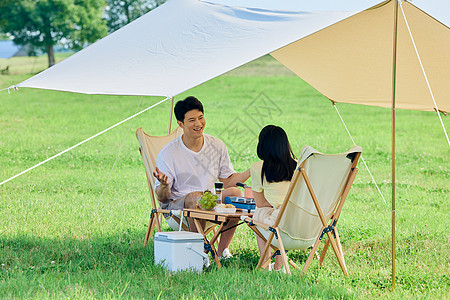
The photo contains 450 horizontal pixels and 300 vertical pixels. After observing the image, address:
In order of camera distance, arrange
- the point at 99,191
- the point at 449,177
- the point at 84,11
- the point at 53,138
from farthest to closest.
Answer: the point at 84,11, the point at 53,138, the point at 449,177, the point at 99,191

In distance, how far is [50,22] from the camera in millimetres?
30781

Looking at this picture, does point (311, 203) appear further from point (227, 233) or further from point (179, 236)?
point (227, 233)

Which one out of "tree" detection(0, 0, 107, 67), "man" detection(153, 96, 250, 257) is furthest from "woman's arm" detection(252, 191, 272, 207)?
"tree" detection(0, 0, 107, 67)

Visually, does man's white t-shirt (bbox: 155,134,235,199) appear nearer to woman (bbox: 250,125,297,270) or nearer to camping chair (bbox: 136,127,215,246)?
camping chair (bbox: 136,127,215,246)

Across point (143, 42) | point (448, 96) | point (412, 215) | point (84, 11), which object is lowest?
point (412, 215)

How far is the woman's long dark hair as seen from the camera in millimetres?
3611

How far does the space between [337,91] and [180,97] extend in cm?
984

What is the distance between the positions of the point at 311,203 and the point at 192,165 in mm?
997

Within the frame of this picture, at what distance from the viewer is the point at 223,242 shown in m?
4.32

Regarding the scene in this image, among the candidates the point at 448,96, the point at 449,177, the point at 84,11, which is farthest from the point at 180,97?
the point at 84,11

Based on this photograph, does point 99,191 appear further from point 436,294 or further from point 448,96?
point 436,294

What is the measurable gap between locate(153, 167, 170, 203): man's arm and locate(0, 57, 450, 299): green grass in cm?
40

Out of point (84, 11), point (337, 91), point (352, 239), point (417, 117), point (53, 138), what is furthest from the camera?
point (84, 11)

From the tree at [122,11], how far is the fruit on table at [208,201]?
3637cm
